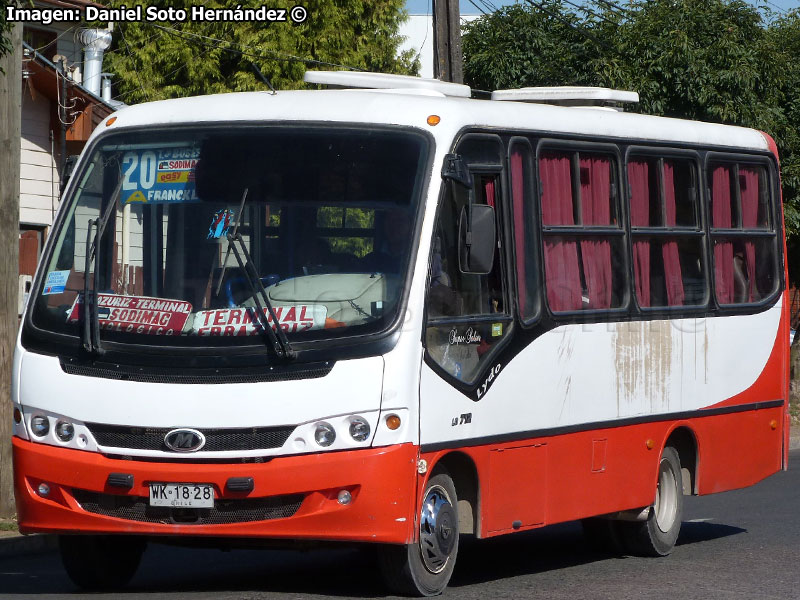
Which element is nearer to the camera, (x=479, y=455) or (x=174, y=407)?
(x=174, y=407)

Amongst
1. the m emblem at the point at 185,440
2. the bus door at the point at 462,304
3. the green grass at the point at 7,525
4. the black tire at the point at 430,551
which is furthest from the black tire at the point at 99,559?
the green grass at the point at 7,525

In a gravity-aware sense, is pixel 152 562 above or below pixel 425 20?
below

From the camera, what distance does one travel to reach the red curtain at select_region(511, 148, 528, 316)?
32.2 ft

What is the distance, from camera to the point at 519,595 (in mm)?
9258

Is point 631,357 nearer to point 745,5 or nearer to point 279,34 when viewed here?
point 745,5

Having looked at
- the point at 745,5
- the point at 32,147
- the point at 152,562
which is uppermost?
the point at 745,5

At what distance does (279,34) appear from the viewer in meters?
30.2

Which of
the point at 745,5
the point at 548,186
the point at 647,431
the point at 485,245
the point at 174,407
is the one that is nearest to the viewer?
the point at 174,407

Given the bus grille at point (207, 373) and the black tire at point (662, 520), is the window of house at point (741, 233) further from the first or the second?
the bus grille at point (207, 373)

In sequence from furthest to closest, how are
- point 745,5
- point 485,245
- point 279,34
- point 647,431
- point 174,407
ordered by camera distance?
point 279,34 < point 745,5 < point 647,431 < point 485,245 < point 174,407

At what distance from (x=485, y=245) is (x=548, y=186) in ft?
4.64

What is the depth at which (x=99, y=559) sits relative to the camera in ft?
31.2

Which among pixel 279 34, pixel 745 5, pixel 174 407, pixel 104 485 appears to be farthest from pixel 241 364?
pixel 279 34

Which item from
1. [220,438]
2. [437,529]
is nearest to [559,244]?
[437,529]
